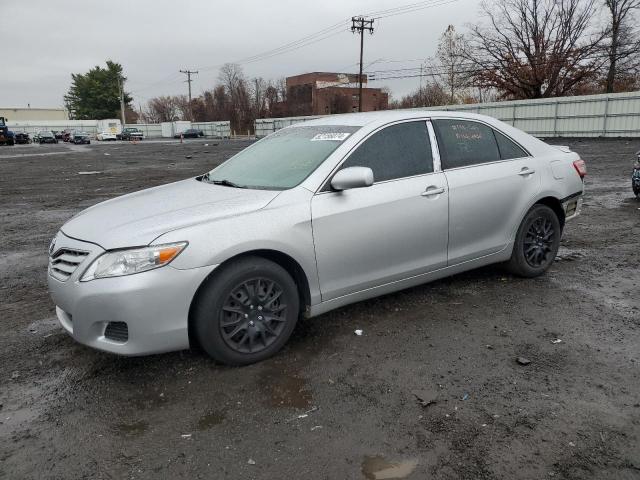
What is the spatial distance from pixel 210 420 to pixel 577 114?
1210 inches

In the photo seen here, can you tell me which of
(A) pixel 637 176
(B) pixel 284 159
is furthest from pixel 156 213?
(A) pixel 637 176

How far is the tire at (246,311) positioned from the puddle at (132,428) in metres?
0.61

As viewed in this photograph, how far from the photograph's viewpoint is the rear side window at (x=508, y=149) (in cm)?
475

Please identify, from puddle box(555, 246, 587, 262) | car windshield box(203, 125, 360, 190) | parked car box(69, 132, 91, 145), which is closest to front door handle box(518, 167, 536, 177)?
puddle box(555, 246, 587, 262)

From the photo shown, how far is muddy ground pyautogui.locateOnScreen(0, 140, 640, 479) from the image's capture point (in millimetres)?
Answer: 2488

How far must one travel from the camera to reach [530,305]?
441cm

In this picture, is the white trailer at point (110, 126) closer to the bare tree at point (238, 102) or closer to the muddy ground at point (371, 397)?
the bare tree at point (238, 102)

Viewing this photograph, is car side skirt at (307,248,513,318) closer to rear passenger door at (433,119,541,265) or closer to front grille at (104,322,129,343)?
rear passenger door at (433,119,541,265)

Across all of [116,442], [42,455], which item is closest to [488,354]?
[116,442]

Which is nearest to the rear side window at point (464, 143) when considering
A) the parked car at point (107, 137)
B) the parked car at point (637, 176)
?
the parked car at point (637, 176)

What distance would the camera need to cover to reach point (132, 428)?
2805 mm

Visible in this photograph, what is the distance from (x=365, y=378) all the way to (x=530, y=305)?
1952mm

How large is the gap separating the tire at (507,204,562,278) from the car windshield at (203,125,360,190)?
6.59 feet

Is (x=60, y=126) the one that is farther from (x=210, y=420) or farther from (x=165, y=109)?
(x=210, y=420)
